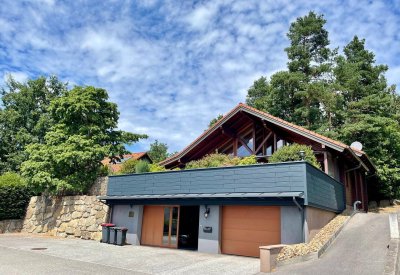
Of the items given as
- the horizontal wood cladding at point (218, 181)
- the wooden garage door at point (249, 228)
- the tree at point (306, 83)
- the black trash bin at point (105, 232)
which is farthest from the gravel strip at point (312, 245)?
the tree at point (306, 83)

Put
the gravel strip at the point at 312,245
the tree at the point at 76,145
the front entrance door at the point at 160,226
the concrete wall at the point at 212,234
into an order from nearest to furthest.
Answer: the gravel strip at the point at 312,245 → the concrete wall at the point at 212,234 → the front entrance door at the point at 160,226 → the tree at the point at 76,145

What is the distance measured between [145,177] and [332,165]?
33.8 ft

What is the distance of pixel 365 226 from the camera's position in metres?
14.2

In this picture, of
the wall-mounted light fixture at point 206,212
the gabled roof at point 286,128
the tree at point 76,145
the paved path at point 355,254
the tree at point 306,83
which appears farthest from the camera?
the tree at point 306,83

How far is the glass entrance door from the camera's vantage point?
52.2 feet

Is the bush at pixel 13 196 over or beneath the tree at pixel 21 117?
→ beneath

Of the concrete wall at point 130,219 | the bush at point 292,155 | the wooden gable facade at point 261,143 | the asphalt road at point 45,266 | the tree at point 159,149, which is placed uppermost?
the tree at point 159,149

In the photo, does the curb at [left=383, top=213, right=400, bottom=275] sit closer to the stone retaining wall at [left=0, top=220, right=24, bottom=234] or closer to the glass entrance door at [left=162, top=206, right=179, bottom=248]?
the glass entrance door at [left=162, top=206, right=179, bottom=248]

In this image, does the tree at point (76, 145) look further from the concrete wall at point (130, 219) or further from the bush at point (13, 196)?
the concrete wall at point (130, 219)

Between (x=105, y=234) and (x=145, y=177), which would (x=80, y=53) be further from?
(x=105, y=234)

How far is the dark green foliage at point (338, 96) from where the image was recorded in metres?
26.3

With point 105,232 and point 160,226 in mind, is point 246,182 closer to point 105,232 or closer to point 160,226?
point 160,226

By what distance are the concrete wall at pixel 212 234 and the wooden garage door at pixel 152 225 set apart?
2.89 metres

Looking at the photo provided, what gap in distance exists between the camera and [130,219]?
1730cm
